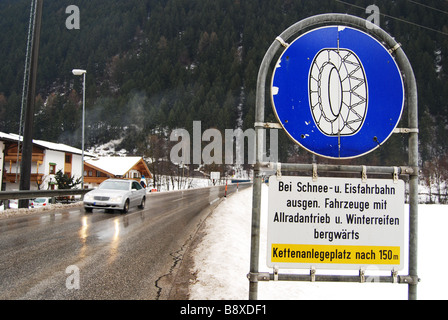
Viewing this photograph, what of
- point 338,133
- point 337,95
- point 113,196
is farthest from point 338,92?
point 113,196

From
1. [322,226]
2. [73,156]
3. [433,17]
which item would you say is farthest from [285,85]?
[433,17]

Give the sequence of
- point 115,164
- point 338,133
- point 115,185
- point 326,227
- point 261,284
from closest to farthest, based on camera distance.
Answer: point 326,227 < point 338,133 < point 261,284 < point 115,185 < point 115,164

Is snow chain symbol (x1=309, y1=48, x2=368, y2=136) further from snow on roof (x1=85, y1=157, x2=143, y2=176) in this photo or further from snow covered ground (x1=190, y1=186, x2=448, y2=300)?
snow on roof (x1=85, y1=157, x2=143, y2=176)

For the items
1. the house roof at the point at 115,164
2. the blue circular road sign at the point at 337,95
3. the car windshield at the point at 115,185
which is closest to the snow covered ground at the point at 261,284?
the blue circular road sign at the point at 337,95

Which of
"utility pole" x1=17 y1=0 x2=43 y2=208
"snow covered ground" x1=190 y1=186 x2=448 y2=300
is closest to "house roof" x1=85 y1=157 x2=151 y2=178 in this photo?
"utility pole" x1=17 y1=0 x2=43 y2=208

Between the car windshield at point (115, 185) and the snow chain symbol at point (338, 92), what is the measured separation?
13830mm

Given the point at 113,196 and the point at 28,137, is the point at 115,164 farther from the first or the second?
the point at 113,196

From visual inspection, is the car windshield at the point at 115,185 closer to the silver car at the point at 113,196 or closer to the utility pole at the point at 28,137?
the silver car at the point at 113,196

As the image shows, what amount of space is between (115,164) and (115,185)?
4223cm

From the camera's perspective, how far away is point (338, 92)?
2.76m

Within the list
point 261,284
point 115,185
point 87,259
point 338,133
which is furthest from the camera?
point 115,185

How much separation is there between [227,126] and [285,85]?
372 feet

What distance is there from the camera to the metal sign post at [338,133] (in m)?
2.61
